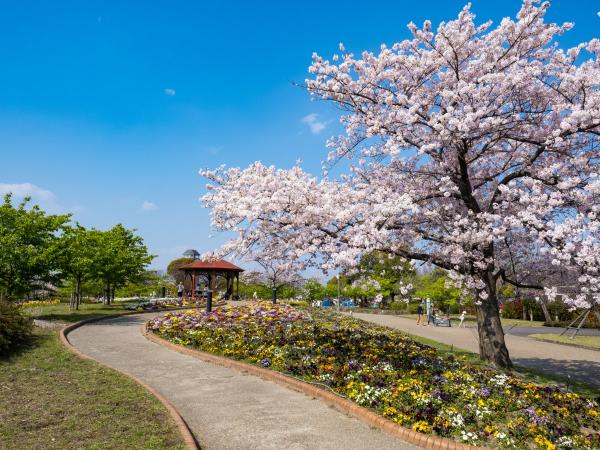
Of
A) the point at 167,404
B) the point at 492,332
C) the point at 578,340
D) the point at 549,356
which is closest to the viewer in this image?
the point at 167,404

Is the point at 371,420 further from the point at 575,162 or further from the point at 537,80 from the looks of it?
the point at 537,80

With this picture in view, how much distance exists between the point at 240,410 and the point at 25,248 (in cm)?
1443

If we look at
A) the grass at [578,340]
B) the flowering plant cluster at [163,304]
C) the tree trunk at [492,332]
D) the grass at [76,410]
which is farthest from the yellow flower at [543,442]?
the flowering plant cluster at [163,304]

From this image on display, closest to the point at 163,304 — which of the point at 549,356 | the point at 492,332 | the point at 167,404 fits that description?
the point at 549,356

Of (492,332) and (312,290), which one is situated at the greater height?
(492,332)

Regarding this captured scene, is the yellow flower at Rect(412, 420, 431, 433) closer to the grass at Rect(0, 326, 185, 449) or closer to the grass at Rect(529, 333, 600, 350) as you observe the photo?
the grass at Rect(0, 326, 185, 449)

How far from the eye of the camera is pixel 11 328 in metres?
12.5

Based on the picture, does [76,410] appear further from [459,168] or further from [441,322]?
[441,322]

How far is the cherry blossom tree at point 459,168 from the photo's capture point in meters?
9.39

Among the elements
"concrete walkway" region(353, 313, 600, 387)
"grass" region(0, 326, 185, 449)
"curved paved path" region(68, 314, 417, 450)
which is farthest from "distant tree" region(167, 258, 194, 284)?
"grass" region(0, 326, 185, 449)

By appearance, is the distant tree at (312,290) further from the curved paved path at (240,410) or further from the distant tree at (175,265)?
the curved paved path at (240,410)

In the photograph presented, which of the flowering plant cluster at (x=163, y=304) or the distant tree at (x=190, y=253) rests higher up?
the distant tree at (x=190, y=253)

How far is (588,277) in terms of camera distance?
A: 902 centimetres

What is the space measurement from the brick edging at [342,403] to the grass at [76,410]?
2709 mm
